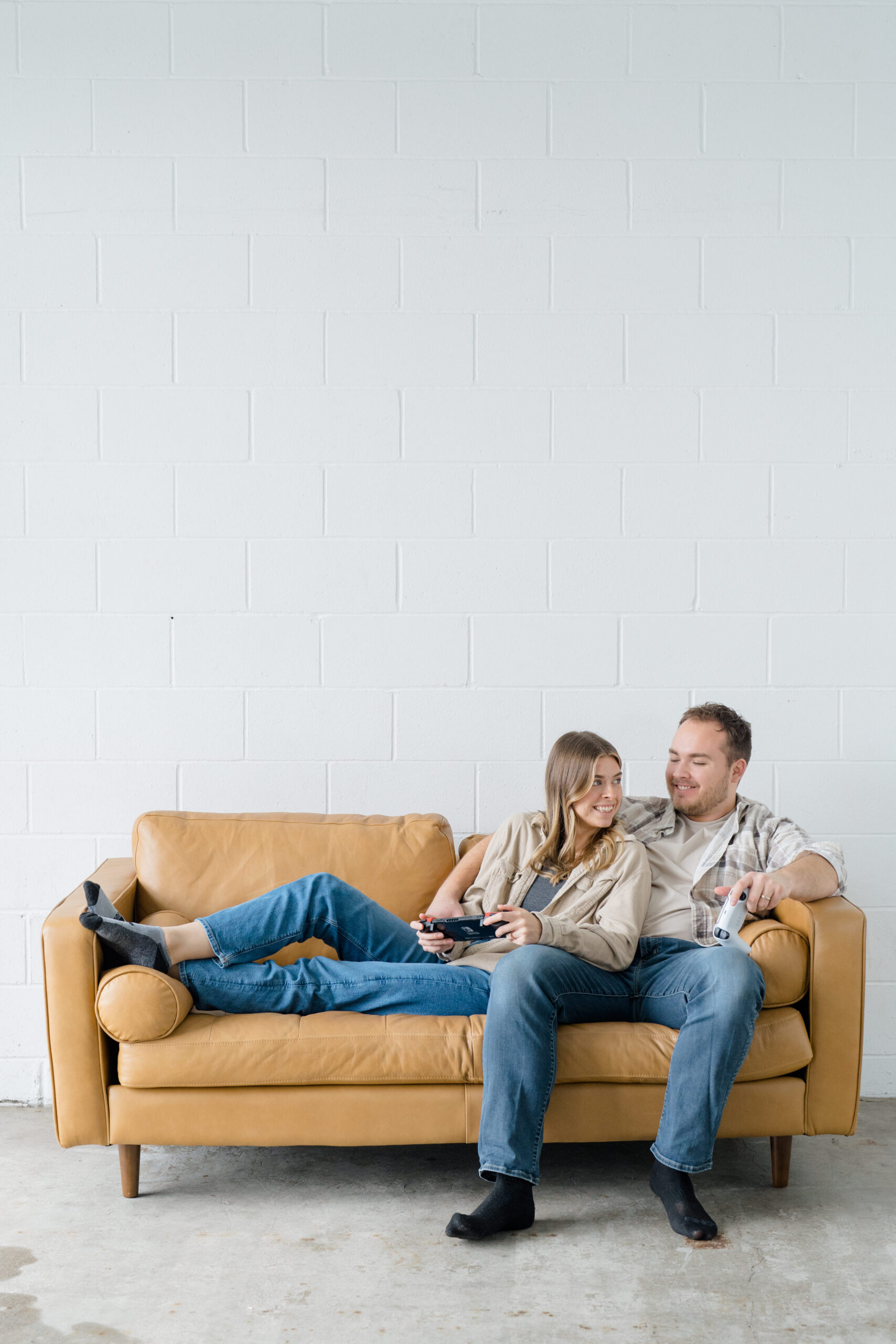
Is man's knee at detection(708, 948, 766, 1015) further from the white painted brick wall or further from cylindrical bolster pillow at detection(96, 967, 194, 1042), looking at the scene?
cylindrical bolster pillow at detection(96, 967, 194, 1042)

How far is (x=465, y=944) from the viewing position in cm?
264

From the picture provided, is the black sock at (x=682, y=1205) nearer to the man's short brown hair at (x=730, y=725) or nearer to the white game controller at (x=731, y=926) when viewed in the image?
the white game controller at (x=731, y=926)

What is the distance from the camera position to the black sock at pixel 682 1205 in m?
2.16

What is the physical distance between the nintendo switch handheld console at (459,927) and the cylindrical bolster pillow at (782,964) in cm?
57

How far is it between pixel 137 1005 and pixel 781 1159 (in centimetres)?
143

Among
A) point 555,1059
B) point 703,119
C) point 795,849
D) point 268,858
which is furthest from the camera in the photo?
point 703,119

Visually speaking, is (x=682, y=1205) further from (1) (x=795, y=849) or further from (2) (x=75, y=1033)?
(2) (x=75, y=1033)

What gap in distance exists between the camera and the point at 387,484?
310 cm

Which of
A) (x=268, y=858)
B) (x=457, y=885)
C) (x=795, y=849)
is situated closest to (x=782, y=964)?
(x=795, y=849)

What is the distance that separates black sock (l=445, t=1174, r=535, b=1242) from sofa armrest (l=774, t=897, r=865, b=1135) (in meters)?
0.64

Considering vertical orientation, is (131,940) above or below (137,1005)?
above

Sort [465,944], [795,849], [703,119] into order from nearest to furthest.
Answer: [795,849], [465,944], [703,119]

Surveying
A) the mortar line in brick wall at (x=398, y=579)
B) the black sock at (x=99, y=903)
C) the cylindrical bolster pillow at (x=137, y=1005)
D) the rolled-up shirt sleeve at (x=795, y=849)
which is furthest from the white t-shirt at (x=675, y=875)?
the black sock at (x=99, y=903)

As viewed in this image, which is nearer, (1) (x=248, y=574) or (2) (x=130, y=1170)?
(2) (x=130, y=1170)
